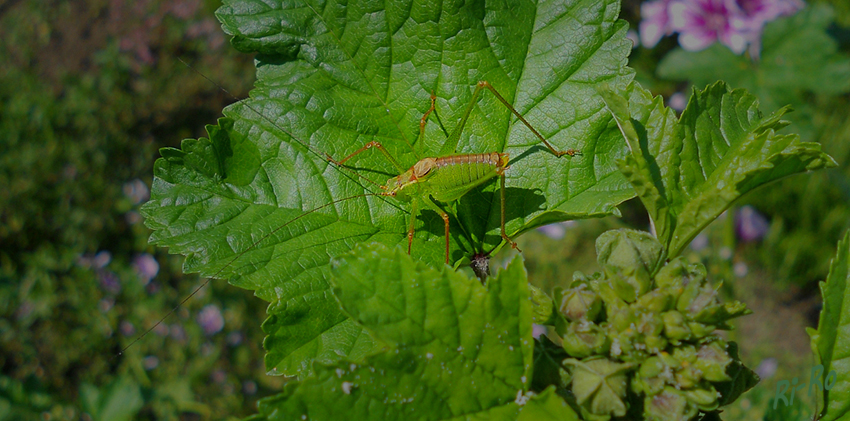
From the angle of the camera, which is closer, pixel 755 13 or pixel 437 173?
pixel 437 173

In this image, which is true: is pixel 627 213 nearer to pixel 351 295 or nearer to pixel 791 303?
pixel 791 303

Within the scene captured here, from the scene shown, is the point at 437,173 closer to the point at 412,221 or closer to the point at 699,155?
the point at 412,221

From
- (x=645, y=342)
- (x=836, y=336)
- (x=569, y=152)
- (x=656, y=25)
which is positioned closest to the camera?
(x=645, y=342)

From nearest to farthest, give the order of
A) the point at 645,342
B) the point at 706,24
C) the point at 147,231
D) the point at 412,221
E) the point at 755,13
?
the point at 645,342 < the point at 412,221 < the point at 755,13 < the point at 706,24 < the point at 147,231

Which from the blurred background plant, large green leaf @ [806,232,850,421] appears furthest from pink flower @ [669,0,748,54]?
large green leaf @ [806,232,850,421]

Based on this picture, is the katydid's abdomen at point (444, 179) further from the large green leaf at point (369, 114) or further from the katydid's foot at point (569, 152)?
the katydid's foot at point (569, 152)

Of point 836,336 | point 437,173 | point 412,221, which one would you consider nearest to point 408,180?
point 437,173
